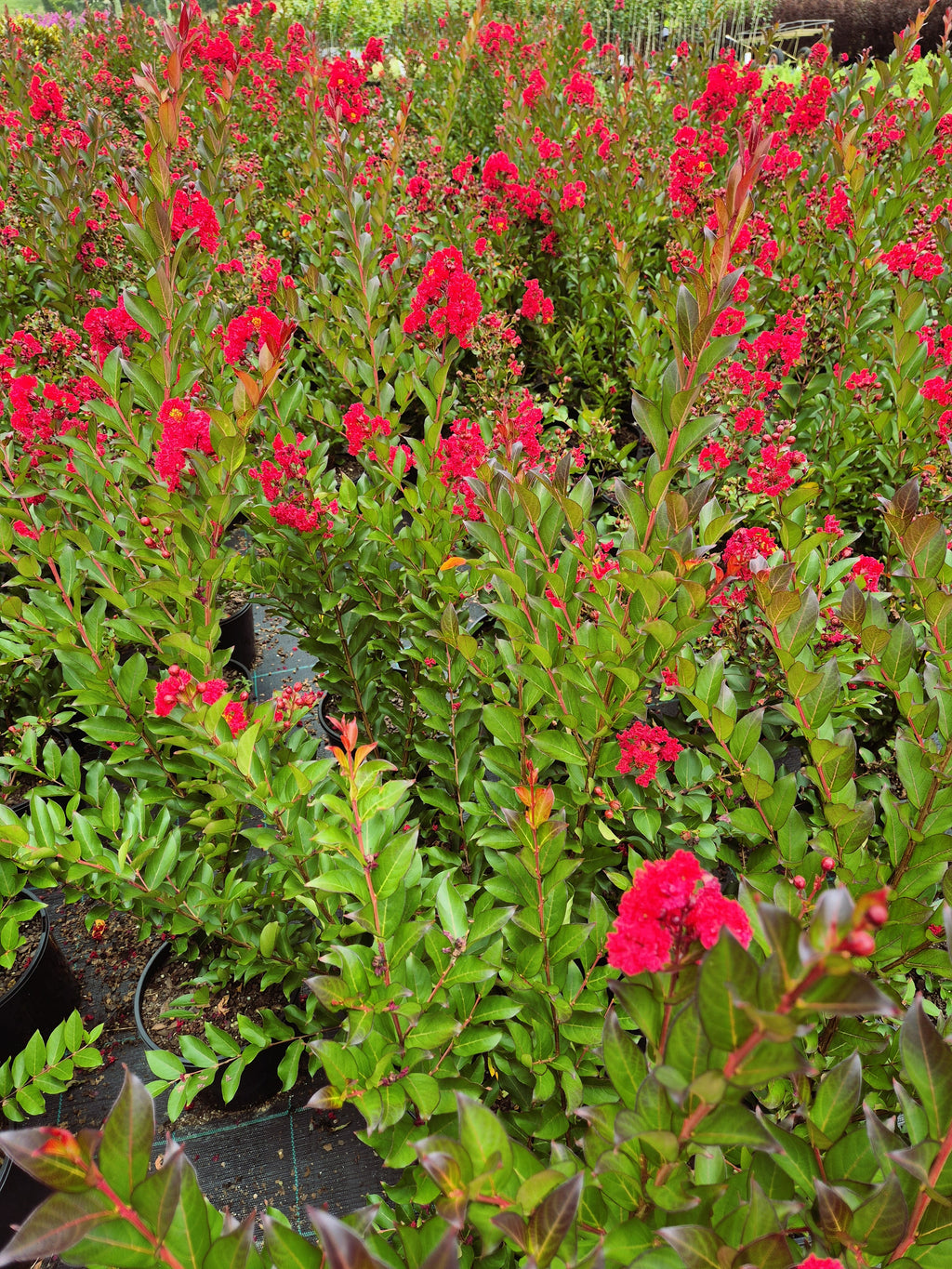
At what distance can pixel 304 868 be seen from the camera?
133 cm

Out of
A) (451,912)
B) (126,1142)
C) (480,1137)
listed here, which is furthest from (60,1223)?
(451,912)

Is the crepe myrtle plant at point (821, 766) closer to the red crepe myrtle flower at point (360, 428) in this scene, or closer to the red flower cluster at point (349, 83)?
the red crepe myrtle flower at point (360, 428)

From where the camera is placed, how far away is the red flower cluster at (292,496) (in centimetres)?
173

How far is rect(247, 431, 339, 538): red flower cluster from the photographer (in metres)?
1.73

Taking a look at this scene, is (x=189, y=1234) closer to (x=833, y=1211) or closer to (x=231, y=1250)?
(x=231, y=1250)

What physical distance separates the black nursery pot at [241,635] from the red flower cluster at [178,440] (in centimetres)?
144

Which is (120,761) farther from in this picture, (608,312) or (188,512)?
(608,312)

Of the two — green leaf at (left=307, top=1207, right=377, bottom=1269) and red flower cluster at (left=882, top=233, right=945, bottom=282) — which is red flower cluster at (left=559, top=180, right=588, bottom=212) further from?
green leaf at (left=307, top=1207, right=377, bottom=1269)

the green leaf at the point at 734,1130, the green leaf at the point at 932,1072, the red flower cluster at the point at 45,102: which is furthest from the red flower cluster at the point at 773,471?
the red flower cluster at the point at 45,102

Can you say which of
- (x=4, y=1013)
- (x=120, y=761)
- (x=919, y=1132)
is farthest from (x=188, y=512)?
(x=919, y=1132)

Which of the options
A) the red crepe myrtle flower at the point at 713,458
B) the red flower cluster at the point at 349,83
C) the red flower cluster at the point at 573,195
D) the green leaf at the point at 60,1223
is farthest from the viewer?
the red flower cluster at the point at 573,195

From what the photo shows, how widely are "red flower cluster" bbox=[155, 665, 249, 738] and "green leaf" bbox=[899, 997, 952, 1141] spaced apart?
1007mm

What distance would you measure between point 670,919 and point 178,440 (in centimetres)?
134

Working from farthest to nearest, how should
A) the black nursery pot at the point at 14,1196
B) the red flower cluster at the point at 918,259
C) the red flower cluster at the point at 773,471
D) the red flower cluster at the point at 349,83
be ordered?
the red flower cluster at the point at 349,83
the red flower cluster at the point at 918,259
the red flower cluster at the point at 773,471
the black nursery pot at the point at 14,1196
